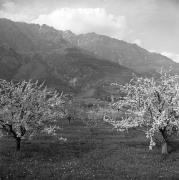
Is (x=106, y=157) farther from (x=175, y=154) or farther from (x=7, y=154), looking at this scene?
(x=7, y=154)

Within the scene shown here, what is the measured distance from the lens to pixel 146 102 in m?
36.1

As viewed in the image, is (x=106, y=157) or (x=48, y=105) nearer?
(x=106, y=157)

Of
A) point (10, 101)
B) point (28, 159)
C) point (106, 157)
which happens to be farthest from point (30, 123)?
point (106, 157)

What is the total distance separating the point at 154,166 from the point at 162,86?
1147cm

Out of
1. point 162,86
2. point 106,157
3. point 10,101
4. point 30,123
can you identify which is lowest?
point 106,157

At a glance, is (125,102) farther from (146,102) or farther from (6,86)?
(6,86)

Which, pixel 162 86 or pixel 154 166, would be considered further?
pixel 162 86

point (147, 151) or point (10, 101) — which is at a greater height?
point (10, 101)

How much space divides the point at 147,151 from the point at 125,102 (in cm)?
651

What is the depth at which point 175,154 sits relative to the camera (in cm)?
3519

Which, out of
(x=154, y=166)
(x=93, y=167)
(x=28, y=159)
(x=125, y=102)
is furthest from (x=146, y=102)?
(x=28, y=159)

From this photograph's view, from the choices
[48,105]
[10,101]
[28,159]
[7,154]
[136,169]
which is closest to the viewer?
[136,169]

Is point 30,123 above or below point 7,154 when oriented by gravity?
above

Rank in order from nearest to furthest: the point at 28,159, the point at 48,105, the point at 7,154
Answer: the point at 28,159
the point at 7,154
the point at 48,105
